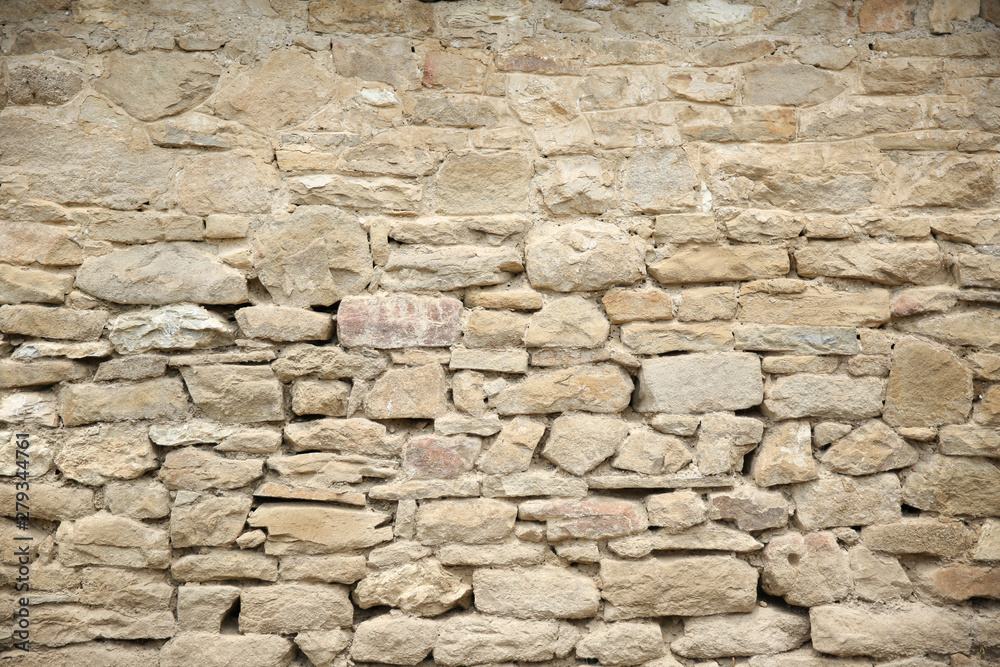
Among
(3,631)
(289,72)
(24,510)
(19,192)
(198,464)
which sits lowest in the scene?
(3,631)

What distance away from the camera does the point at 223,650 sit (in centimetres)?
201

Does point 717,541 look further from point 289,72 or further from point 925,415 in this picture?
point 289,72

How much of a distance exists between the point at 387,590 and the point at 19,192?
168 cm

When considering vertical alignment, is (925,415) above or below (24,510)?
above

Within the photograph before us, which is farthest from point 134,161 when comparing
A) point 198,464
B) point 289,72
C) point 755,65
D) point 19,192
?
point 755,65

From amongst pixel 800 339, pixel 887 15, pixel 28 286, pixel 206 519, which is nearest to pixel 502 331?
pixel 800 339

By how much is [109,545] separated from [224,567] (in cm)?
35

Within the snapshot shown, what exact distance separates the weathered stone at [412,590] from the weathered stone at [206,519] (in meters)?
0.43

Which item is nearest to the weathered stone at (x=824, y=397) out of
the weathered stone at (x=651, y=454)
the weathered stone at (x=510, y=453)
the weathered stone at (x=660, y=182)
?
the weathered stone at (x=651, y=454)

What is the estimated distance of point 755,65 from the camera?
2217 millimetres

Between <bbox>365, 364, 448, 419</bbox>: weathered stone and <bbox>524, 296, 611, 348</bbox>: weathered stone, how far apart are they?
328 mm

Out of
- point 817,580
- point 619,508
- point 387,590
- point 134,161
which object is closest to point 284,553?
point 387,590

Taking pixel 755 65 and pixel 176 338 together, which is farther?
pixel 755 65

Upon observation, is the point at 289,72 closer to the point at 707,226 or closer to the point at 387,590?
the point at 707,226
